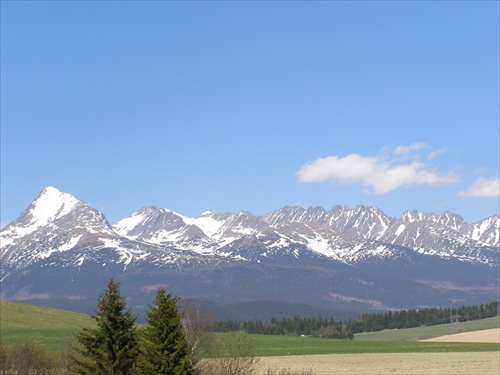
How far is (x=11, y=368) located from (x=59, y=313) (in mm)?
79277

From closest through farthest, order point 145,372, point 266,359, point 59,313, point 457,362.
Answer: point 145,372 < point 457,362 < point 266,359 < point 59,313

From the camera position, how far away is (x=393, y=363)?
3543 inches

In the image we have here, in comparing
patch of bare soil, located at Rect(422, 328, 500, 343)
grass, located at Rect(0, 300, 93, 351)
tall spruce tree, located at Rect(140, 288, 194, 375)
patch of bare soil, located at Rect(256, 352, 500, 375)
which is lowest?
patch of bare soil, located at Rect(256, 352, 500, 375)

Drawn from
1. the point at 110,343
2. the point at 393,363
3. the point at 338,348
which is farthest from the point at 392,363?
the point at 110,343

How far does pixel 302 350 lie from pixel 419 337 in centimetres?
6726

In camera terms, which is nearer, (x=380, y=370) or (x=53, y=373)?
(x=53, y=373)

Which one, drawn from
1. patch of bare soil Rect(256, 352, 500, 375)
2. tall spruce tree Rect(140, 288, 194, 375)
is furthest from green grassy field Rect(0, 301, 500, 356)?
tall spruce tree Rect(140, 288, 194, 375)

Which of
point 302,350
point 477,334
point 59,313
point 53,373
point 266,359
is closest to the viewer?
point 53,373

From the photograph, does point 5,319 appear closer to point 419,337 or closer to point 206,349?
point 206,349

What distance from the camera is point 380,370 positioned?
8044 cm

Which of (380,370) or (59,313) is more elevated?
(59,313)

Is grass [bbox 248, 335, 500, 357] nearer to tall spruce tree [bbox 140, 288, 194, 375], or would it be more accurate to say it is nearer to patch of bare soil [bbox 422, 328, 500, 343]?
patch of bare soil [bbox 422, 328, 500, 343]

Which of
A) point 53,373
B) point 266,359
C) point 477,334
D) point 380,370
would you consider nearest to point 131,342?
point 53,373

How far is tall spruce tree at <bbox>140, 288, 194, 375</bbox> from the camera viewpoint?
41719 millimetres
